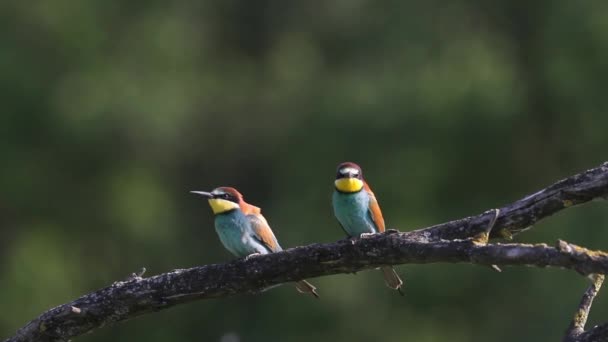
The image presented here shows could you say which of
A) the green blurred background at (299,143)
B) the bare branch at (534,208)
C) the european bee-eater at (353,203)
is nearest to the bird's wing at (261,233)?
the european bee-eater at (353,203)

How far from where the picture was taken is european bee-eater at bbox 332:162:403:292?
5.29m

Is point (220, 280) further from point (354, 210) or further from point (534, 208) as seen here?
point (354, 210)

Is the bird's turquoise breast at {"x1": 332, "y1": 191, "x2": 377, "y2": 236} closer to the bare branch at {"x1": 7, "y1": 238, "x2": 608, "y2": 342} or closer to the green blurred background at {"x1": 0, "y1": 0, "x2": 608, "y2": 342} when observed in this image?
the bare branch at {"x1": 7, "y1": 238, "x2": 608, "y2": 342}

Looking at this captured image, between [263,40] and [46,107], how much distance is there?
10.2 ft

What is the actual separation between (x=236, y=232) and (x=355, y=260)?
1720 millimetres

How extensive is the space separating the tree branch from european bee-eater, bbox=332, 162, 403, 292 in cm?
161

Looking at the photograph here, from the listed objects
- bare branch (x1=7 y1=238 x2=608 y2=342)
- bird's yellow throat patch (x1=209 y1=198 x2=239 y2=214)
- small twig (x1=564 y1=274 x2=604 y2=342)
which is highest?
bird's yellow throat patch (x1=209 y1=198 x2=239 y2=214)

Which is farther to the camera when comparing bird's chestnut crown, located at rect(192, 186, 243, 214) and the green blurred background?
the green blurred background

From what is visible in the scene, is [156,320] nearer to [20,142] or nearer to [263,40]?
[20,142]

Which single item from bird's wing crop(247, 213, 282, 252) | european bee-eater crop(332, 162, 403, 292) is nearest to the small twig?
european bee-eater crop(332, 162, 403, 292)

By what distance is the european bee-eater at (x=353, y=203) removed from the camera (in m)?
5.29

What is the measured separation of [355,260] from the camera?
140 inches

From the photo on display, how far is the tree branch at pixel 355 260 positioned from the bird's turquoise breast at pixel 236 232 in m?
1.43

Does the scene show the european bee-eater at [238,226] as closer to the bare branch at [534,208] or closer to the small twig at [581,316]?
the bare branch at [534,208]
